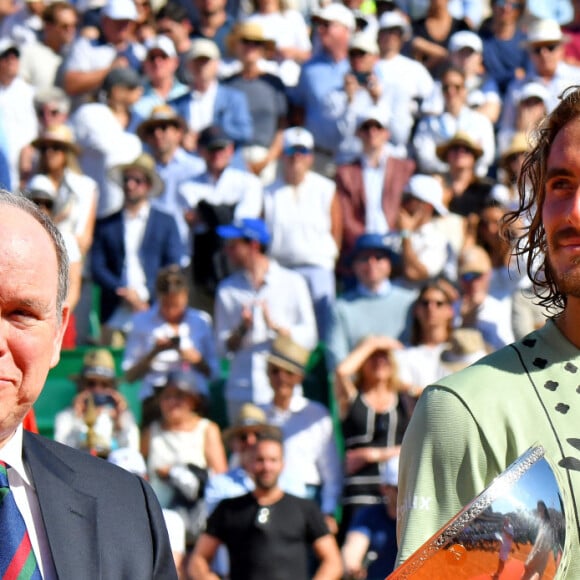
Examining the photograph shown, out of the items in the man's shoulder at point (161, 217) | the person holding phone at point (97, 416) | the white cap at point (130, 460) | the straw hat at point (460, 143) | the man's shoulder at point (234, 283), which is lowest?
the person holding phone at point (97, 416)

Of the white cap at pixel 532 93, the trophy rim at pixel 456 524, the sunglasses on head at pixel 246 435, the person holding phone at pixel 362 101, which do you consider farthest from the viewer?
the white cap at pixel 532 93

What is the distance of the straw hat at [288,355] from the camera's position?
8.64 metres

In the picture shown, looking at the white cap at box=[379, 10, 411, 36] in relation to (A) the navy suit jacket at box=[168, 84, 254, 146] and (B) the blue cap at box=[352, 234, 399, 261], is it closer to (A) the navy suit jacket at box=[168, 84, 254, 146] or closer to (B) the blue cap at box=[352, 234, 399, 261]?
(A) the navy suit jacket at box=[168, 84, 254, 146]

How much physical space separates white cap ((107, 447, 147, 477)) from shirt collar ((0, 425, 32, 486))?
5424mm

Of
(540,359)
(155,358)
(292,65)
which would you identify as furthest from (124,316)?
(540,359)

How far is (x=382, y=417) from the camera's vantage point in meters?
8.34

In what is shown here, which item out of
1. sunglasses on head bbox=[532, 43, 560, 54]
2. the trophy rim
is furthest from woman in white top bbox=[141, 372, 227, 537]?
the trophy rim

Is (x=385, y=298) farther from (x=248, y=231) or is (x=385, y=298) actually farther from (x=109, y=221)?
(x=109, y=221)

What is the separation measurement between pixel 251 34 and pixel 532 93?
2.28 meters

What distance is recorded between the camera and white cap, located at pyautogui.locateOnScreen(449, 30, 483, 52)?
12211 millimetres

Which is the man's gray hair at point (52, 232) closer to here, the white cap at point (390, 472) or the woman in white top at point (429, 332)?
the white cap at point (390, 472)

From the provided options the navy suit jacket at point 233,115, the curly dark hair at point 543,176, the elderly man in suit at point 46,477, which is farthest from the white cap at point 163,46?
the elderly man in suit at point 46,477

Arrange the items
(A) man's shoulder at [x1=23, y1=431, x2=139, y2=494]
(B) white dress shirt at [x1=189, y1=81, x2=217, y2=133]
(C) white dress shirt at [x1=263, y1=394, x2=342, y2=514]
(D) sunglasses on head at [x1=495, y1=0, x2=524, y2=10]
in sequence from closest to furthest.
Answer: (A) man's shoulder at [x1=23, y1=431, x2=139, y2=494] → (C) white dress shirt at [x1=263, y1=394, x2=342, y2=514] → (B) white dress shirt at [x1=189, y1=81, x2=217, y2=133] → (D) sunglasses on head at [x1=495, y1=0, x2=524, y2=10]

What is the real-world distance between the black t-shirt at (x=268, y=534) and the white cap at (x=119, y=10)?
5303mm
